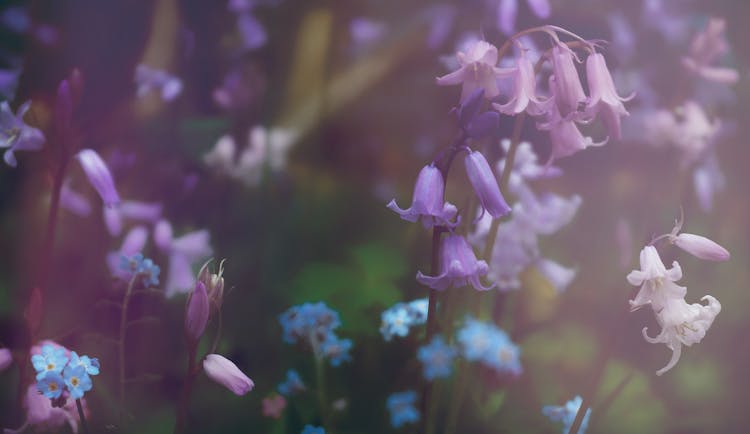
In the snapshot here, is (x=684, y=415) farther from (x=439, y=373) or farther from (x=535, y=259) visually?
(x=439, y=373)

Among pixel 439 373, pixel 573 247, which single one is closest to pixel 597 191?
pixel 573 247

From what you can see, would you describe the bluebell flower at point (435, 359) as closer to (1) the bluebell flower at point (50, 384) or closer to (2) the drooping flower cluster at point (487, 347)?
(2) the drooping flower cluster at point (487, 347)

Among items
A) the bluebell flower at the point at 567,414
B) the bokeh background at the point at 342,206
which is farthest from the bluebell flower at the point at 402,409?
the bluebell flower at the point at 567,414

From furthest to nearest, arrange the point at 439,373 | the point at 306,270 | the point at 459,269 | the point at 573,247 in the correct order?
the point at 573,247 < the point at 306,270 < the point at 439,373 < the point at 459,269

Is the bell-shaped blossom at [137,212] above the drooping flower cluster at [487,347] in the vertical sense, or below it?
below

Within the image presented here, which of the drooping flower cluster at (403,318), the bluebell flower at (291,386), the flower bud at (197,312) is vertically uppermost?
the drooping flower cluster at (403,318)

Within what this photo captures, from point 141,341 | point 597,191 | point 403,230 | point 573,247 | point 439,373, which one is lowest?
point 141,341

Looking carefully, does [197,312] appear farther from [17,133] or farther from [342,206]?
[342,206]

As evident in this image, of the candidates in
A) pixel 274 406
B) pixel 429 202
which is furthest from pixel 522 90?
pixel 274 406
